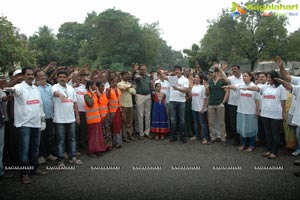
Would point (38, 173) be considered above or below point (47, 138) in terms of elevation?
below

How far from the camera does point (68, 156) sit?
5.49 m

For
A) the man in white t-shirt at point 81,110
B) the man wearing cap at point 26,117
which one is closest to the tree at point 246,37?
the man in white t-shirt at point 81,110

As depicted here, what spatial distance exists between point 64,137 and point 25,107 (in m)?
1.11

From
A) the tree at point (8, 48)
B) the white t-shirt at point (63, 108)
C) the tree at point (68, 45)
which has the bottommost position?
the white t-shirt at point (63, 108)

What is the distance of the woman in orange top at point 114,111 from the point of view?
20.4 feet

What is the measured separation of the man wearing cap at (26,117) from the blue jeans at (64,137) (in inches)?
22.1

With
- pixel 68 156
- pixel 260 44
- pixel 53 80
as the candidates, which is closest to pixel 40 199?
pixel 68 156

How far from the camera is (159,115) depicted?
23.6ft

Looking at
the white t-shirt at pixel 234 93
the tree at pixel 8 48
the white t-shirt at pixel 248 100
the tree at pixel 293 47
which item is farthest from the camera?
the tree at pixel 293 47

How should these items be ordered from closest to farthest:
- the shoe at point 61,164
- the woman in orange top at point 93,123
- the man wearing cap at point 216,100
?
1. the shoe at point 61,164
2. the woman in orange top at point 93,123
3. the man wearing cap at point 216,100

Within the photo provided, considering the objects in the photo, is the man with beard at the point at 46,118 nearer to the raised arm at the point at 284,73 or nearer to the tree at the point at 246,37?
the raised arm at the point at 284,73

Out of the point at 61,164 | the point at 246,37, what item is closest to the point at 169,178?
the point at 61,164

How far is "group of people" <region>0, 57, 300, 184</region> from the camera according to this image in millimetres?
4344

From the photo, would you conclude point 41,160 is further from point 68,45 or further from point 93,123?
point 68,45
